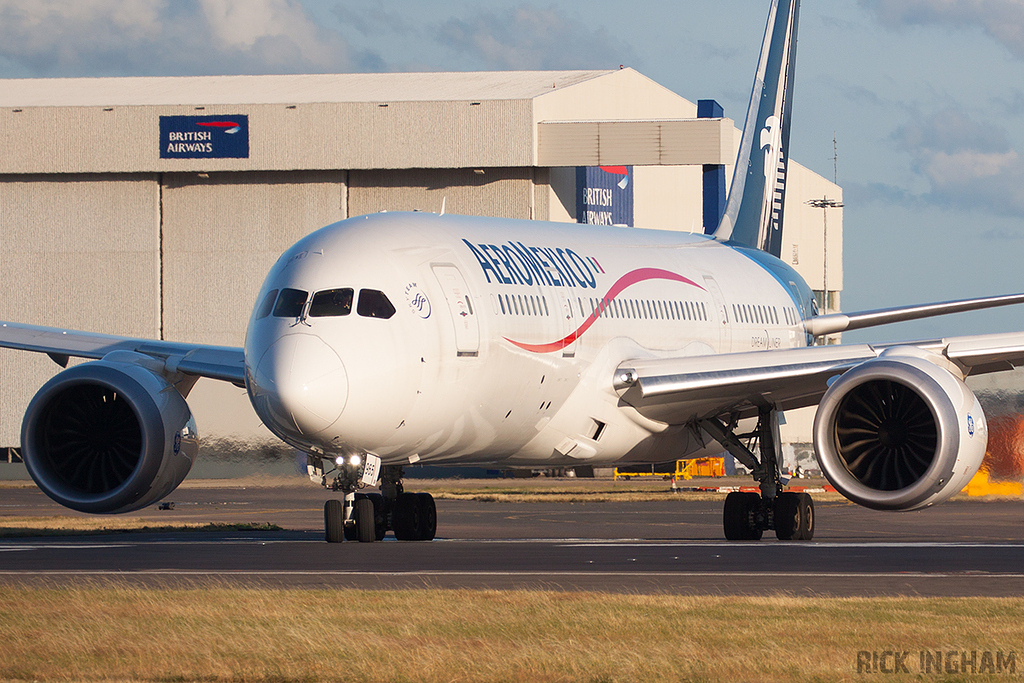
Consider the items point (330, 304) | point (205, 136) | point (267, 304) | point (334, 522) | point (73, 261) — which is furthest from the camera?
point (73, 261)

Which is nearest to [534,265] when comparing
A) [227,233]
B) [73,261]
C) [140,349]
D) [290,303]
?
[290,303]

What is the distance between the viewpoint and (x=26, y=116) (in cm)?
6200

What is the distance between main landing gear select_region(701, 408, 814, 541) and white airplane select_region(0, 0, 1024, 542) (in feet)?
0.11

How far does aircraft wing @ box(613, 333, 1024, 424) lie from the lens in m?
19.8

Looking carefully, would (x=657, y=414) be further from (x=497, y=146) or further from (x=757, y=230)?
(x=497, y=146)

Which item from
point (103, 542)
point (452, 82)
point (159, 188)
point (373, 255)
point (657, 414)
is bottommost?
point (103, 542)

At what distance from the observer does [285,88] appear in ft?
212

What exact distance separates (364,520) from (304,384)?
3.98 meters

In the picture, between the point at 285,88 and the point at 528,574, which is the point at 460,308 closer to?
the point at 528,574

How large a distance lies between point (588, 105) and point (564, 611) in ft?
174

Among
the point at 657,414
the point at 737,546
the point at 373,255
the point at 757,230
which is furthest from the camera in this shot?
the point at 757,230

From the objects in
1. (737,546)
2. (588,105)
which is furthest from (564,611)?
(588,105)

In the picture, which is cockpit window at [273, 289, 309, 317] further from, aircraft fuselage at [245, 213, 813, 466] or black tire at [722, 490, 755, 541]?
black tire at [722, 490, 755, 541]

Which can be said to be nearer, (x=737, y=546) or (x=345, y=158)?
(x=737, y=546)
